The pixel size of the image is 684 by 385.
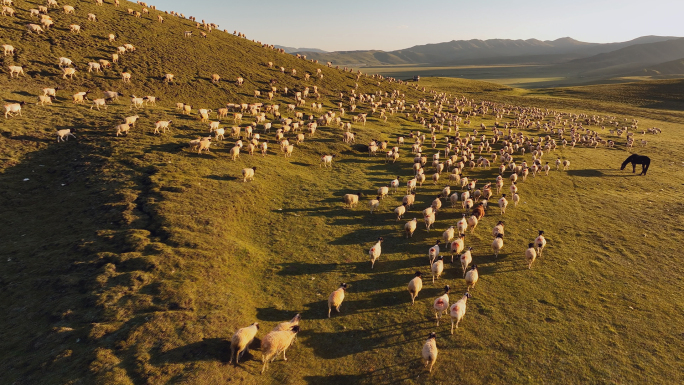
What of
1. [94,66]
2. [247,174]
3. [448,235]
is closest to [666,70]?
[448,235]

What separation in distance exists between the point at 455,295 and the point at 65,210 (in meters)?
21.4

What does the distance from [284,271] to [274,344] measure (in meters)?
5.16

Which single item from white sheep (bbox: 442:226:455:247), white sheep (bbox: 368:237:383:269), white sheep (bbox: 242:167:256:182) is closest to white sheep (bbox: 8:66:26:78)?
white sheep (bbox: 242:167:256:182)

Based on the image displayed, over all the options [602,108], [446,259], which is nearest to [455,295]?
[446,259]

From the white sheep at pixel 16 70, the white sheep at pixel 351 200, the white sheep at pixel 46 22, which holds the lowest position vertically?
the white sheep at pixel 351 200

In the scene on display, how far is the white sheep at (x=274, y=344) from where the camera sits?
9914 millimetres

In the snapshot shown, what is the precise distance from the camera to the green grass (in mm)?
10164

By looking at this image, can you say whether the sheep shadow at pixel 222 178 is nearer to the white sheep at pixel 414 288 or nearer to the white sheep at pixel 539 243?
the white sheep at pixel 414 288

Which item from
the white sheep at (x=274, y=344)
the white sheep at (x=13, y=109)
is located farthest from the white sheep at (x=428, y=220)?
the white sheep at (x=13, y=109)

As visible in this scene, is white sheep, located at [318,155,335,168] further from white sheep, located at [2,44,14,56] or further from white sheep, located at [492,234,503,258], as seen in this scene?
white sheep, located at [2,44,14,56]

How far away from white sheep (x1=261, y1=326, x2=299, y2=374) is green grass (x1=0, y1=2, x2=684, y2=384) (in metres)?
0.50

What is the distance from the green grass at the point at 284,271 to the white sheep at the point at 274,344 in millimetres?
503

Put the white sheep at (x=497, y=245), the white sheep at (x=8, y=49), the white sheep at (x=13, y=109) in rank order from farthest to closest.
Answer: the white sheep at (x=8, y=49)
the white sheep at (x=13, y=109)
the white sheep at (x=497, y=245)

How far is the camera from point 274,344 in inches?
392
